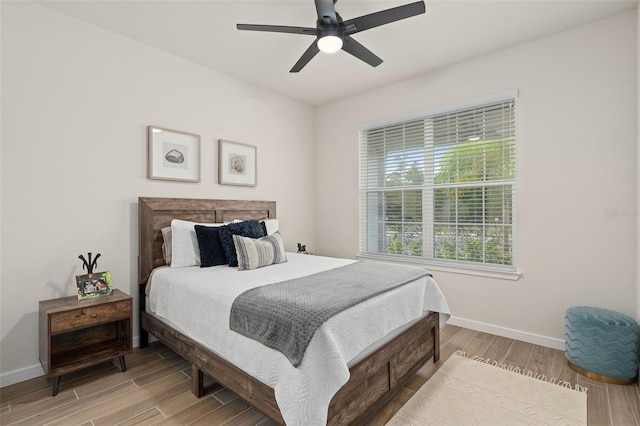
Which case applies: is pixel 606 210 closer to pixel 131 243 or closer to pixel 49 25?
pixel 131 243

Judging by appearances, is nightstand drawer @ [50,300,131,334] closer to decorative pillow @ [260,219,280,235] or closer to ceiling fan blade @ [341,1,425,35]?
decorative pillow @ [260,219,280,235]

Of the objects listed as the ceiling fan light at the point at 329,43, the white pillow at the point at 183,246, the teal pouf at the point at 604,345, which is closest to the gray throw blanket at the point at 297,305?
the white pillow at the point at 183,246

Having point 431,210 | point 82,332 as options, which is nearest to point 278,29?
point 431,210

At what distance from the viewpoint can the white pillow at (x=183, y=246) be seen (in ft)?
9.23

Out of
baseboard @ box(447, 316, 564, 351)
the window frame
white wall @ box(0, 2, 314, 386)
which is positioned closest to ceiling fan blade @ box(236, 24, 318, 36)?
white wall @ box(0, 2, 314, 386)

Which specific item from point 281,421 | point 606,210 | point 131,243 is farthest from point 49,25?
point 606,210

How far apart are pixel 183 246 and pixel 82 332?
1.02 metres

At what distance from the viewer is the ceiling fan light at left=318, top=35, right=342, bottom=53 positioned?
2182 millimetres

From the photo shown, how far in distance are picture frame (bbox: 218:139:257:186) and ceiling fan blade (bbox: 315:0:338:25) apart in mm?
2001

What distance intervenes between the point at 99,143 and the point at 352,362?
8.98 feet

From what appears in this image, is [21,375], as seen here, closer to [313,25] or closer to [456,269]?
[313,25]

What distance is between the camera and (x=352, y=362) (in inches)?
68.2

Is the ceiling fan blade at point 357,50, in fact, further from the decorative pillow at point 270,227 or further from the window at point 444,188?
the decorative pillow at point 270,227

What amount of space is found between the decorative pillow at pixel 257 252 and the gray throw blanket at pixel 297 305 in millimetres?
604
